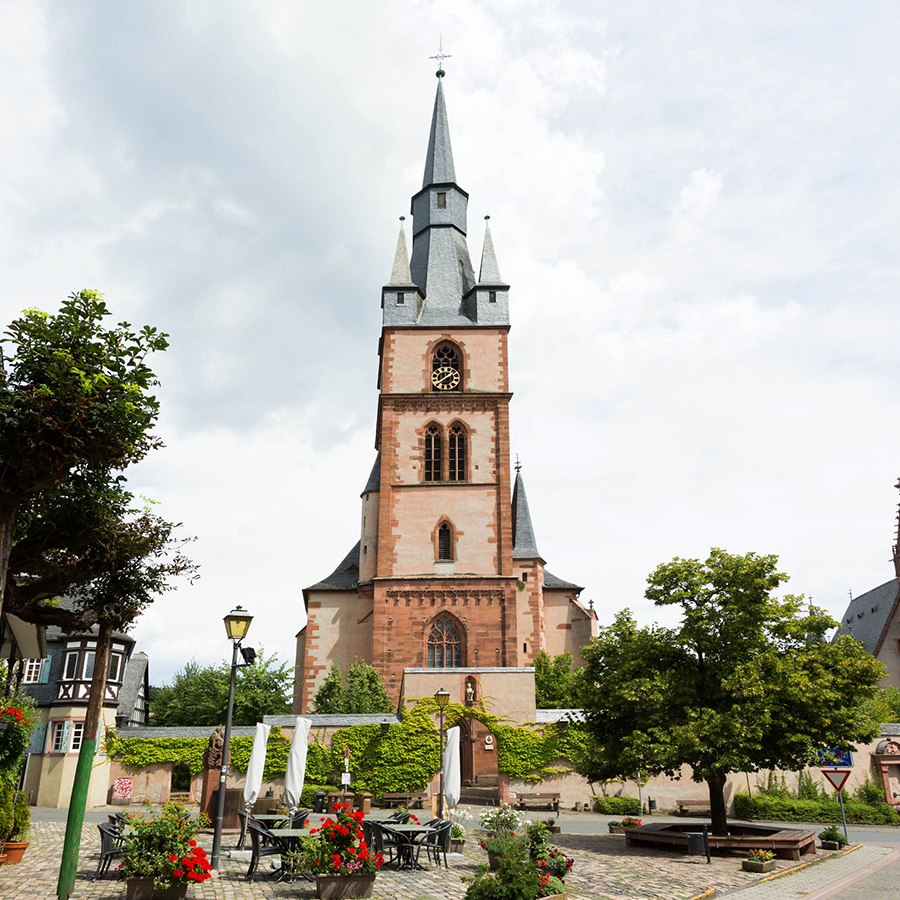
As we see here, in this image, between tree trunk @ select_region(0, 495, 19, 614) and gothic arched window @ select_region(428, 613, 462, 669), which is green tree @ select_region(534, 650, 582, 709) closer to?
gothic arched window @ select_region(428, 613, 462, 669)

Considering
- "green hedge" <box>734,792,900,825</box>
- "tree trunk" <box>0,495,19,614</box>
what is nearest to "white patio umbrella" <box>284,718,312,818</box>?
"tree trunk" <box>0,495,19,614</box>

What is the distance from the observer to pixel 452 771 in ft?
60.3

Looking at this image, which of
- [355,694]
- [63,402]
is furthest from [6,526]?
[355,694]

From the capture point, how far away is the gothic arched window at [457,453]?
39688 mm

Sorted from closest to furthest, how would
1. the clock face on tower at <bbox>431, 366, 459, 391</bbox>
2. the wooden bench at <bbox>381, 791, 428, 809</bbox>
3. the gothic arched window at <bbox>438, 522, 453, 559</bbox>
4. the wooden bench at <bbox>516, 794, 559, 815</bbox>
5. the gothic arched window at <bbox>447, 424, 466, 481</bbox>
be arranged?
1. the wooden bench at <bbox>381, 791, 428, 809</bbox>
2. the wooden bench at <bbox>516, 794, 559, 815</bbox>
3. the gothic arched window at <bbox>438, 522, 453, 559</bbox>
4. the gothic arched window at <bbox>447, 424, 466, 481</bbox>
5. the clock face on tower at <bbox>431, 366, 459, 391</bbox>

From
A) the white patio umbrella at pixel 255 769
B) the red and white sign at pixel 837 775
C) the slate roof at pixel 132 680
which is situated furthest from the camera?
the slate roof at pixel 132 680

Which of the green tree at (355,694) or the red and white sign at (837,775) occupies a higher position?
the green tree at (355,694)

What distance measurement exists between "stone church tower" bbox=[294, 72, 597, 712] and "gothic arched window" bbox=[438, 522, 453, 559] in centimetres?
6

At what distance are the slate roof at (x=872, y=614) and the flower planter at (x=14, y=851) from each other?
162 feet

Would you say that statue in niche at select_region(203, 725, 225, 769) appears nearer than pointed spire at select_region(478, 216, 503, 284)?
Yes

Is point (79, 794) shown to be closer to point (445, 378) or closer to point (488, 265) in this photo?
point (445, 378)

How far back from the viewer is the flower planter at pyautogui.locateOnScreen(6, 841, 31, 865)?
13.0 meters

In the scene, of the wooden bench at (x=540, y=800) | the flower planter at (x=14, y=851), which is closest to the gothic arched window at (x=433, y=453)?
the wooden bench at (x=540, y=800)

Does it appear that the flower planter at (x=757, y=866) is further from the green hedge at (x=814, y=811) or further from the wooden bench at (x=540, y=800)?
the green hedge at (x=814, y=811)
